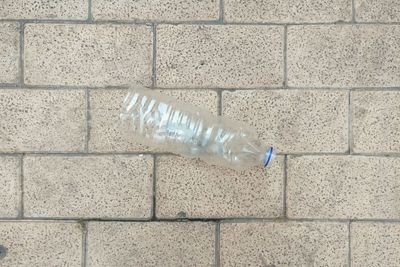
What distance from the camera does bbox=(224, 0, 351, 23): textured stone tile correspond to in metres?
1.81

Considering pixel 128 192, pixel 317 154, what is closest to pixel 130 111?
pixel 128 192

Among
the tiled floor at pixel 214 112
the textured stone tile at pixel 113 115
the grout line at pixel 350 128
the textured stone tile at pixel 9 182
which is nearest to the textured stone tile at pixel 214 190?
the tiled floor at pixel 214 112

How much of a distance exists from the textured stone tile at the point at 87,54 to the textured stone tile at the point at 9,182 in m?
0.33

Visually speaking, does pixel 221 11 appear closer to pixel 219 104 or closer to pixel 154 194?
pixel 219 104

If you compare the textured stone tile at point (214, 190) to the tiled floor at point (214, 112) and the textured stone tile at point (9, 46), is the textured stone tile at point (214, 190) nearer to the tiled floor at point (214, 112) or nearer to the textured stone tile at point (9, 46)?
the tiled floor at point (214, 112)

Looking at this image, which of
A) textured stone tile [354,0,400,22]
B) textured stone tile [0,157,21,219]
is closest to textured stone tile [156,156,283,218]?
textured stone tile [0,157,21,219]

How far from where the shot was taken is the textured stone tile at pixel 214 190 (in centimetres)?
180

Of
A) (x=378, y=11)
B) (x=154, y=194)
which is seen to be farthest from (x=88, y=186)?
(x=378, y=11)

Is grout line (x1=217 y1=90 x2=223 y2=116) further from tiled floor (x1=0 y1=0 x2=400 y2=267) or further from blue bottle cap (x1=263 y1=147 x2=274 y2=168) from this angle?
blue bottle cap (x1=263 y1=147 x2=274 y2=168)

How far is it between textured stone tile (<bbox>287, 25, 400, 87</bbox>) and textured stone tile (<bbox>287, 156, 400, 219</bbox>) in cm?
31

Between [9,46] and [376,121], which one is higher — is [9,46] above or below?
above

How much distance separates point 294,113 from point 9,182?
1146mm

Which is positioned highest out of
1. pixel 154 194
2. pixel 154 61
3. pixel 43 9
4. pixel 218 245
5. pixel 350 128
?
pixel 43 9

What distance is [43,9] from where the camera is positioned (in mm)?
1805
